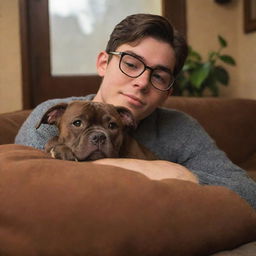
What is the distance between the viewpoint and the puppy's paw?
1707 mm

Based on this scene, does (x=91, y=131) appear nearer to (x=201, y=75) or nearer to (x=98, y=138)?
(x=98, y=138)

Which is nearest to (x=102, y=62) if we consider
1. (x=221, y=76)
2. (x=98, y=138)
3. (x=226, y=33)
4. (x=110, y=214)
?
(x=98, y=138)

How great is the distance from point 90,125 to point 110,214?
3.14 feet

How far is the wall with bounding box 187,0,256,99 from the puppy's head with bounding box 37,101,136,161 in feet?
10.6

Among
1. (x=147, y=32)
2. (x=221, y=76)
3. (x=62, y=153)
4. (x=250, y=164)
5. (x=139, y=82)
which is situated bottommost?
(x=250, y=164)

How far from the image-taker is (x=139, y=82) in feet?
6.51

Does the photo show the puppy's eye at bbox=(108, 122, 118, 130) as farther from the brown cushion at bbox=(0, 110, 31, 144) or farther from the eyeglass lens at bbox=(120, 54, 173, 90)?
the brown cushion at bbox=(0, 110, 31, 144)

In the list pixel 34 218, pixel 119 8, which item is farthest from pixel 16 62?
pixel 34 218

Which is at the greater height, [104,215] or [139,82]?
[139,82]

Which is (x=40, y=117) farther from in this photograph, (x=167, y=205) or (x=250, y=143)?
(x=250, y=143)

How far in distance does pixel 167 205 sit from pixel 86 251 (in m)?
0.25

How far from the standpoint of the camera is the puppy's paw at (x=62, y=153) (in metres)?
1.71

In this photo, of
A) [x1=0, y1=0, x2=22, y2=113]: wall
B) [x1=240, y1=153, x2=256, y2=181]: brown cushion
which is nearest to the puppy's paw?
[x1=240, y1=153, x2=256, y2=181]: brown cushion

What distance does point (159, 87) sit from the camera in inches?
81.9
